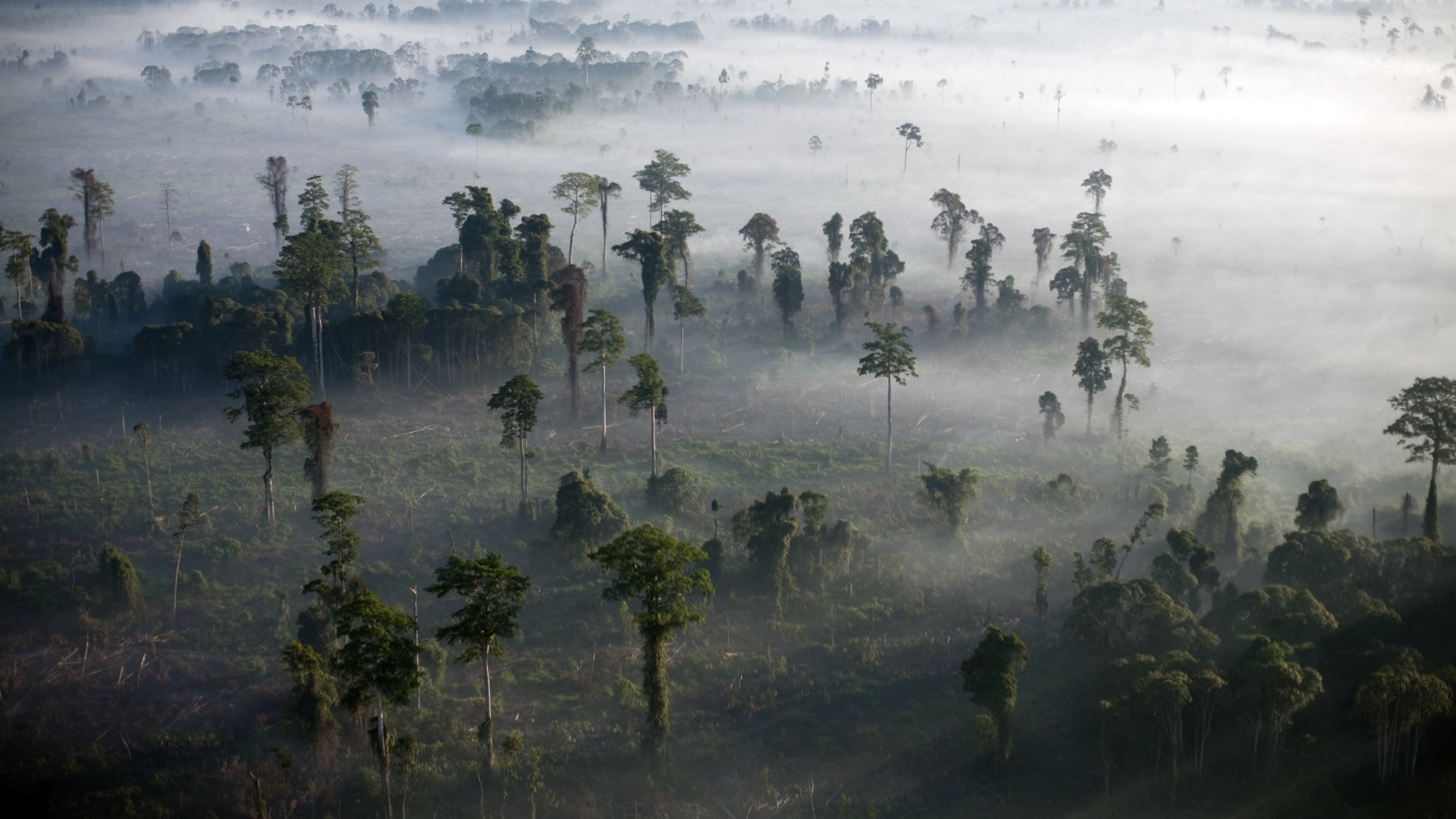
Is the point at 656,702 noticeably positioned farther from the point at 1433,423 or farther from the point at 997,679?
the point at 1433,423

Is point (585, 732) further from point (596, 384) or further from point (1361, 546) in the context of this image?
point (596, 384)

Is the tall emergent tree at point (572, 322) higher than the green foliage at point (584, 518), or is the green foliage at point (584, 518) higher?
the tall emergent tree at point (572, 322)

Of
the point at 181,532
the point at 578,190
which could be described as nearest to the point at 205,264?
the point at 578,190

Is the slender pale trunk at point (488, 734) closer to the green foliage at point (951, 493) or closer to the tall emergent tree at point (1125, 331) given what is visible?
the green foliage at point (951, 493)

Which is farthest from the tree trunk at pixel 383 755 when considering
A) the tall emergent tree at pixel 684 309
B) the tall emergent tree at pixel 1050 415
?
the tall emergent tree at pixel 1050 415

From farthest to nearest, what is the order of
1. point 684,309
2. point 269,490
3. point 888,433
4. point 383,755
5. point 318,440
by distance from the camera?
point 684,309, point 888,433, point 269,490, point 318,440, point 383,755

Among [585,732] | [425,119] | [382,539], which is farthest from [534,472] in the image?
[425,119]
